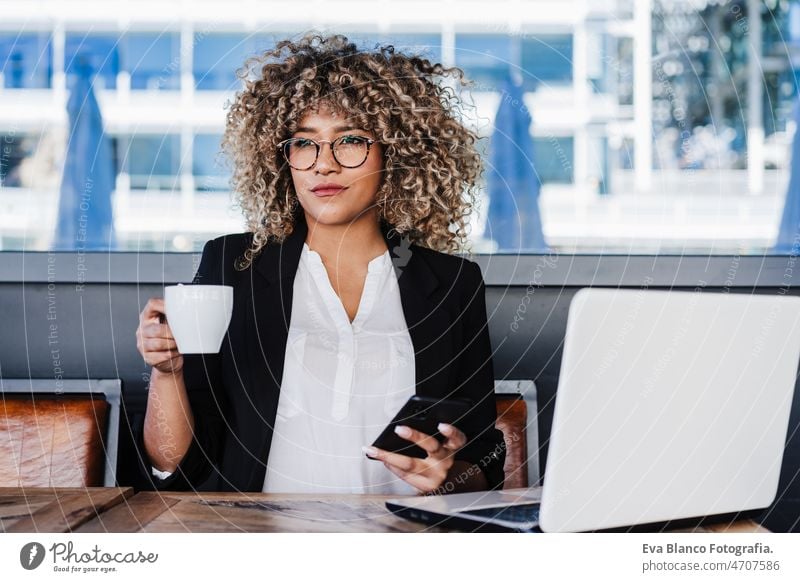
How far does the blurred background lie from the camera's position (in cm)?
Result: 218

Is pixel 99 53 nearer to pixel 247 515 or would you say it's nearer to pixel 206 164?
pixel 206 164

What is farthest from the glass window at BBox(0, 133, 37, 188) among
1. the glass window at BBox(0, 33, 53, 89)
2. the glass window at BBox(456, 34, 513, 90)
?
the glass window at BBox(456, 34, 513, 90)

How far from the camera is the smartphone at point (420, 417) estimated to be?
847mm

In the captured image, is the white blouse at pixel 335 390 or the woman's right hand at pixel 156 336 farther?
the white blouse at pixel 335 390

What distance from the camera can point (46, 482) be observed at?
118 centimetres

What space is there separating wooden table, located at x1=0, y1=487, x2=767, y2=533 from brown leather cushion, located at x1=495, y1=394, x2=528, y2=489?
443mm

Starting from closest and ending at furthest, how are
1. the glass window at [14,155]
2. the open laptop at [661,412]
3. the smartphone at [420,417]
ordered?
the open laptop at [661,412]
the smartphone at [420,417]
the glass window at [14,155]

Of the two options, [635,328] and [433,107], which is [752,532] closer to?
[635,328]

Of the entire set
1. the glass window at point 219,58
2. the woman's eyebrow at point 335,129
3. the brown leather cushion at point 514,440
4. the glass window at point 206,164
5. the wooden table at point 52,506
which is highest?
the glass window at point 219,58

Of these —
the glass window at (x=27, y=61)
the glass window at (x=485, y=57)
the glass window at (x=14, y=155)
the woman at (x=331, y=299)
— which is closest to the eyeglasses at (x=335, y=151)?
the woman at (x=331, y=299)

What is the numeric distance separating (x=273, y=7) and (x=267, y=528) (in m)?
2.07

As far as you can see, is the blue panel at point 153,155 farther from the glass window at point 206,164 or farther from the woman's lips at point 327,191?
the woman's lips at point 327,191
